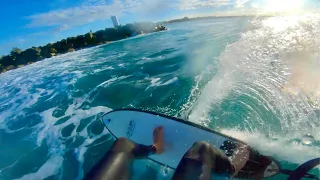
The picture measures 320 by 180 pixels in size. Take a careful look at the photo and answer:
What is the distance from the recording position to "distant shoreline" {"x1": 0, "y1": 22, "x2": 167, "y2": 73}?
58.8 meters

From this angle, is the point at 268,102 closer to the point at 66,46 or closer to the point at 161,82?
the point at 161,82

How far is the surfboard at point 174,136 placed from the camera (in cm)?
422

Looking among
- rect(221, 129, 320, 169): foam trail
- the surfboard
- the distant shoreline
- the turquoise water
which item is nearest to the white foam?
the turquoise water

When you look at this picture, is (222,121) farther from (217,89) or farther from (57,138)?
(57,138)

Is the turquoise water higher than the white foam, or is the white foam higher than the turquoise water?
the white foam

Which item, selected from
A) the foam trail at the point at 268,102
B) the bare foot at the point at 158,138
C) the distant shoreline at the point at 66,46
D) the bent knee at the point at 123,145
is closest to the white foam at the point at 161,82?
the foam trail at the point at 268,102

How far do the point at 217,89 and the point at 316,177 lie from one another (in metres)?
4.66

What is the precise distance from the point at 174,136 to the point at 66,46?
64.5 m

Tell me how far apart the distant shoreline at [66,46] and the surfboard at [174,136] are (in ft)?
191

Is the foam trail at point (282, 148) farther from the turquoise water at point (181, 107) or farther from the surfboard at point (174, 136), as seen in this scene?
the surfboard at point (174, 136)

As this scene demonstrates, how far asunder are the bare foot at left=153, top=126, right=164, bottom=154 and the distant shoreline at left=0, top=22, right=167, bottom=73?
59356 mm

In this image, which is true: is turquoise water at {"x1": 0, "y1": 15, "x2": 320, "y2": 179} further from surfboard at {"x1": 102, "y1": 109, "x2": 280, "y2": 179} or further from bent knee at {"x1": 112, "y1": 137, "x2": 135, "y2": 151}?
bent knee at {"x1": 112, "y1": 137, "x2": 135, "y2": 151}

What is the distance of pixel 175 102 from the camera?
7723 millimetres

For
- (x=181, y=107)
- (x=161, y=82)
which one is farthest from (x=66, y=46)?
(x=181, y=107)
